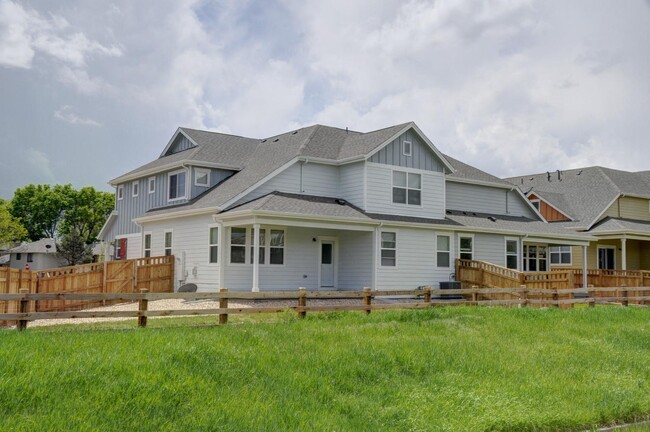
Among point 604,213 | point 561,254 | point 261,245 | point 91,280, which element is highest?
point 604,213

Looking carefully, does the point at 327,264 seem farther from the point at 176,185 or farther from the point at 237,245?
the point at 176,185

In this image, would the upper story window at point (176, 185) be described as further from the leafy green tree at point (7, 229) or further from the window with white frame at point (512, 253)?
the leafy green tree at point (7, 229)

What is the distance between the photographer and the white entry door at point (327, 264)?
1030 inches

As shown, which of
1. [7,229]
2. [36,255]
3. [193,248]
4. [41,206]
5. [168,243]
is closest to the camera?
[193,248]

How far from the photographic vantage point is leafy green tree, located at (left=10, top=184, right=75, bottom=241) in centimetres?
7231

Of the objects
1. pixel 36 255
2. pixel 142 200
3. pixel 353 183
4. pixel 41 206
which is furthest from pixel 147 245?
pixel 41 206

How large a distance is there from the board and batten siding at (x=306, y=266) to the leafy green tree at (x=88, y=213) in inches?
1930

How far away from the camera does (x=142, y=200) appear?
3145 cm

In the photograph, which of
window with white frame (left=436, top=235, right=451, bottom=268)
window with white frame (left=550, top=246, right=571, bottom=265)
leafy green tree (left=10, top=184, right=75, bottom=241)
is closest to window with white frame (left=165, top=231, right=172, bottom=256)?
window with white frame (left=436, top=235, right=451, bottom=268)

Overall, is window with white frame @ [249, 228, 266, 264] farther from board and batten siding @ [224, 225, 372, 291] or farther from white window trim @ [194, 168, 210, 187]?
white window trim @ [194, 168, 210, 187]

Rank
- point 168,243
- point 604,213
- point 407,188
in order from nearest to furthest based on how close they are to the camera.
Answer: point 168,243 < point 407,188 < point 604,213

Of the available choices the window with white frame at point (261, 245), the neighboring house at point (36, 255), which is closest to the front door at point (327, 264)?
the window with white frame at point (261, 245)

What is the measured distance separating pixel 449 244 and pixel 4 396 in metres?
22.5

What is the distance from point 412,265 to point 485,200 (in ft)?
27.7
